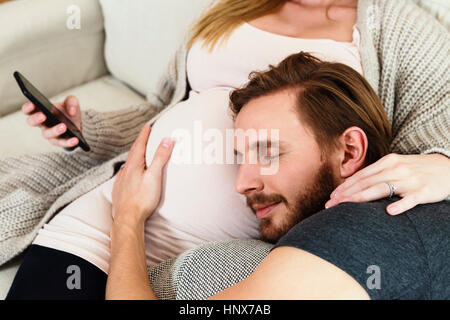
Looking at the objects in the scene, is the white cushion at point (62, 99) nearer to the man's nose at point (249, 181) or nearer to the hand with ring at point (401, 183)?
the man's nose at point (249, 181)

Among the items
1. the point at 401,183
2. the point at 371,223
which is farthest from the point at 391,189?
the point at 371,223

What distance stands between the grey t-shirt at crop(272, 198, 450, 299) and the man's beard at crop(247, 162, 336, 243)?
0.18 meters

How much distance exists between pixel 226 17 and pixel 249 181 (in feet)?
1.53

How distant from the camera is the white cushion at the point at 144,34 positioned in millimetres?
1280

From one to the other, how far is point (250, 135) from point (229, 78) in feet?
0.86

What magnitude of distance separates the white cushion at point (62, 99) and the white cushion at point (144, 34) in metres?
0.04

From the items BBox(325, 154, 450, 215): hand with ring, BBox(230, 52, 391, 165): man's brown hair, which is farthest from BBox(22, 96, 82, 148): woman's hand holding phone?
BBox(325, 154, 450, 215): hand with ring

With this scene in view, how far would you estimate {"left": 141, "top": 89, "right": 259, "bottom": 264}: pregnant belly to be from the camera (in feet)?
2.96

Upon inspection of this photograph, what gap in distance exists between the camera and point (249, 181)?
843mm

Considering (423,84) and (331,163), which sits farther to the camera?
(423,84)

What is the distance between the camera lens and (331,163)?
0.82 metres

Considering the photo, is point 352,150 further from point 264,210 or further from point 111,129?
point 111,129
